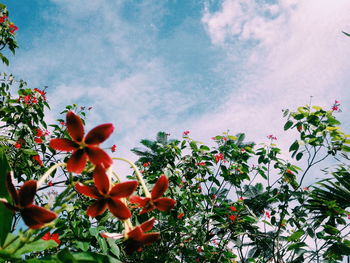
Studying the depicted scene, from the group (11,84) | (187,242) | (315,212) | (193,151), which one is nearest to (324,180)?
(315,212)

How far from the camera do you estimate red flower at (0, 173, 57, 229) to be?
1.42ft

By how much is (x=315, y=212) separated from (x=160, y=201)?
9.88 ft

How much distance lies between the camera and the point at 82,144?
538mm

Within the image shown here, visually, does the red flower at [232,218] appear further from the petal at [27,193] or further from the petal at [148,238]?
the petal at [27,193]

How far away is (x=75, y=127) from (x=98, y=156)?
0.08 meters

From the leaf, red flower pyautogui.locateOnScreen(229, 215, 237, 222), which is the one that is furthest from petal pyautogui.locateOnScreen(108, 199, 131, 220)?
red flower pyautogui.locateOnScreen(229, 215, 237, 222)

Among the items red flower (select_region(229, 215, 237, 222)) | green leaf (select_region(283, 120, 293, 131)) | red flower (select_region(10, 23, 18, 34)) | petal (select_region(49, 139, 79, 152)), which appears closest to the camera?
petal (select_region(49, 139, 79, 152))

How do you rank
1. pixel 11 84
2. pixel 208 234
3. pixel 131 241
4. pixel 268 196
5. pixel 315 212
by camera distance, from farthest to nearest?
pixel 11 84 < pixel 268 196 < pixel 208 234 < pixel 315 212 < pixel 131 241

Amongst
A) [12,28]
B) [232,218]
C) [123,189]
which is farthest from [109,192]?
[12,28]

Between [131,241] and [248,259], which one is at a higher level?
[248,259]

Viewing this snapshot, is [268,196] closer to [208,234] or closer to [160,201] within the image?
[208,234]

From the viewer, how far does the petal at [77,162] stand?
1.70 feet

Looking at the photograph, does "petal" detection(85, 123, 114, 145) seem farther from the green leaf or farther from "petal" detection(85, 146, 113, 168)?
the green leaf

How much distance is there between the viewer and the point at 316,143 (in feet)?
11.0
